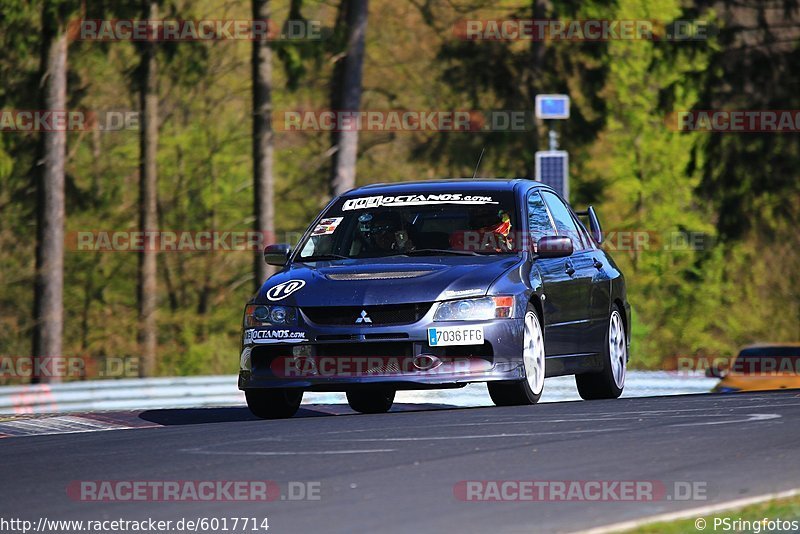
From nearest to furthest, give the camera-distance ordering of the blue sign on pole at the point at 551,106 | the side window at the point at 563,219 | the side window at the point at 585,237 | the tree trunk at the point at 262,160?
the side window at the point at 563,219 → the side window at the point at 585,237 → the blue sign on pole at the point at 551,106 → the tree trunk at the point at 262,160

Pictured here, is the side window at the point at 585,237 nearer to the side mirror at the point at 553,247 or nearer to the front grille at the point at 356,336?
the side mirror at the point at 553,247

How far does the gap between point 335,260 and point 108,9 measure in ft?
68.3

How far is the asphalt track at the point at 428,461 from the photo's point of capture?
7.18 metres

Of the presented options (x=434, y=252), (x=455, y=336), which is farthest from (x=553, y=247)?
(x=455, y=336)

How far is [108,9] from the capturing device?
1275 inches

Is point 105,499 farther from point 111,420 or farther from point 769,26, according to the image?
point 769,26

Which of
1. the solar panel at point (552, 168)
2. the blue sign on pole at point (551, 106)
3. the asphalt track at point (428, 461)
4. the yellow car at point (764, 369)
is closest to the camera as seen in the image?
the asphalt track at point (428, 461)

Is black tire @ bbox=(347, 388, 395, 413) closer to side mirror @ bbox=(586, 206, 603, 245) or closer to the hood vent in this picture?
the hood vent

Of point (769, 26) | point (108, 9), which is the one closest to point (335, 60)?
point (108, 9)

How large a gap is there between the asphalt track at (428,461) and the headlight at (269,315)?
2.68 feet

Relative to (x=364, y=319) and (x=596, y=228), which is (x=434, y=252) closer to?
(x=364, y=319)

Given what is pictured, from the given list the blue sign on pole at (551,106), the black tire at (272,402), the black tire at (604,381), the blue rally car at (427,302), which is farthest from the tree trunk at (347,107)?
the black tire at (272,402)

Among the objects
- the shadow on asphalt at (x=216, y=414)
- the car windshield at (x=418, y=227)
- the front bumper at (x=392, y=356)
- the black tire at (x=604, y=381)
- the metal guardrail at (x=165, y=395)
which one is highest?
the car windshield at (x=418, y=227)

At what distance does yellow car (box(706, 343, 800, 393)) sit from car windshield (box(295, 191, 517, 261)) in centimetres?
1054
